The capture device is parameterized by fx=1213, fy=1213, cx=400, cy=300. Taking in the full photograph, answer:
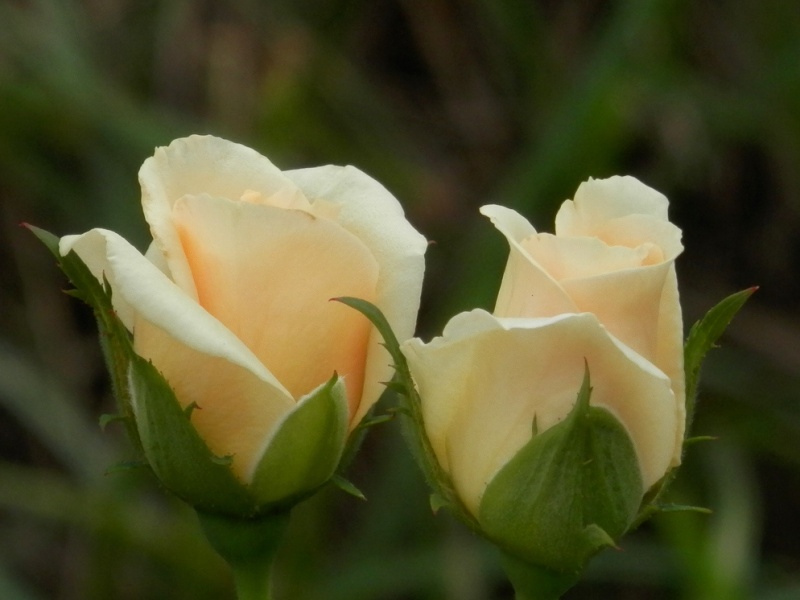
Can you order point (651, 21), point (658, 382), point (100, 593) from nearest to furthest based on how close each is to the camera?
point (658, 382) → point (100, 593) → point (651, 21)

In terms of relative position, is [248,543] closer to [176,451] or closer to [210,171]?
[176,451]

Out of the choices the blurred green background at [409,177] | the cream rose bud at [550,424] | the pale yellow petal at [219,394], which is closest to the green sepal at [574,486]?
the cream rose bud at [550,424]

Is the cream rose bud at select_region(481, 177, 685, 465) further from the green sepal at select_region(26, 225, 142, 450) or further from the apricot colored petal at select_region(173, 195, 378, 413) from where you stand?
the green sepal at select_region(26, 225, 142, 450)

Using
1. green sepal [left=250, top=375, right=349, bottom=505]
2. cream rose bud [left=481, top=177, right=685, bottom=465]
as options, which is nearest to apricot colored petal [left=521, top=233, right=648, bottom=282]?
cream rose bud [left=481, top=177, right=685, bottom=465]

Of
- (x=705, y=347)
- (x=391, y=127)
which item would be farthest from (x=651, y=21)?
(x=705, y=347)

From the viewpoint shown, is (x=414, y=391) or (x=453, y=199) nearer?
(x=414, y=391)

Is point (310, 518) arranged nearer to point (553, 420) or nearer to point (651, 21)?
point (651, 21)
